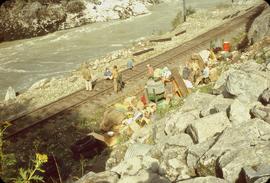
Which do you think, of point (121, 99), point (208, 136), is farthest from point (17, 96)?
point (208, 136)

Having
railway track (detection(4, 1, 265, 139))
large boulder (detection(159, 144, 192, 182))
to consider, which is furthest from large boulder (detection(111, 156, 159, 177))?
railway track (detection(4, 1, 265, 139))

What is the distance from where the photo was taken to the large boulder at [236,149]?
5.61 m

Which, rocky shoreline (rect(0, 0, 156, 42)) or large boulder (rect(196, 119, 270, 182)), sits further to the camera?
rocky shoreline (rect(0, 0, 156, 42))

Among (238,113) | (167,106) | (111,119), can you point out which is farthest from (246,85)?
(111,119)

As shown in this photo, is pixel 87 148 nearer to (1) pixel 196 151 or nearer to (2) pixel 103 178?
(2) pixel 103 178

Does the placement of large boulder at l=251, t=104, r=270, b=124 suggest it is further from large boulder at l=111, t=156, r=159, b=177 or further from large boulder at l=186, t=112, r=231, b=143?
large boulder at l=111, t=156, r=159, b=177

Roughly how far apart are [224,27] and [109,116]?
1438 centimetres

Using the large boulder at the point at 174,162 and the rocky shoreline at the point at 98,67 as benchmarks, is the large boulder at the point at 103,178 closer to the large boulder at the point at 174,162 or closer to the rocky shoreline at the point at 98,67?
the large boulder at the point at 174,162

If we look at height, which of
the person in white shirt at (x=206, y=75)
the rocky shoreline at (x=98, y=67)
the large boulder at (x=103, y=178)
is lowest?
the rocky shoreline at (x=98, y=67)

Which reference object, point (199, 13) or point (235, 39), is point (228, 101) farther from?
point (199, 13)

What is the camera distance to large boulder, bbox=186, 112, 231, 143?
7.23 metres

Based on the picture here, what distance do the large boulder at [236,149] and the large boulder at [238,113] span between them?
1.42ft

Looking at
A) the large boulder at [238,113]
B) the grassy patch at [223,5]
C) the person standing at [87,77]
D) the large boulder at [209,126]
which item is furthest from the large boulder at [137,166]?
the grassy patch at [223,5]

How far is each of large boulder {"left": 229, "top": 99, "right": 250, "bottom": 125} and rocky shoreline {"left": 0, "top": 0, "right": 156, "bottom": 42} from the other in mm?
29764
